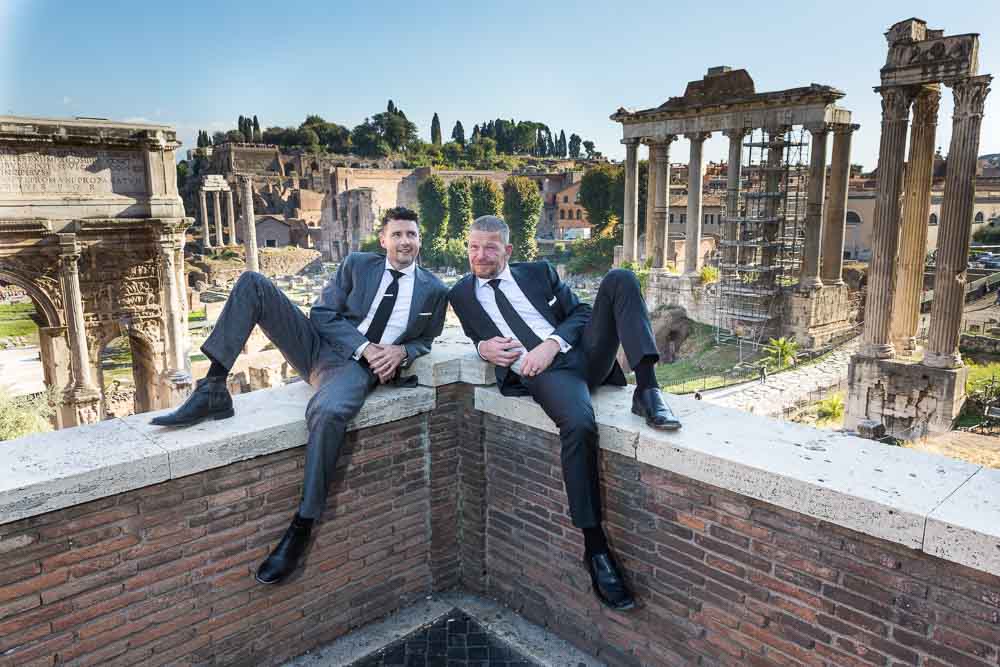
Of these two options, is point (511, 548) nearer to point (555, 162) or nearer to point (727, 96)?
point (727, 96)

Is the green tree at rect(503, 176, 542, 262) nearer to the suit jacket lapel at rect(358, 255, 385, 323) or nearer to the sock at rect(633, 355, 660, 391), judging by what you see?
the suit jacket lapel at rect(358, 255, 385, 323)

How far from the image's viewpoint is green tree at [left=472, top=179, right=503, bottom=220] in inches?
2196

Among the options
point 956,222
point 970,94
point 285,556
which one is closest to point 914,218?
point 956,222

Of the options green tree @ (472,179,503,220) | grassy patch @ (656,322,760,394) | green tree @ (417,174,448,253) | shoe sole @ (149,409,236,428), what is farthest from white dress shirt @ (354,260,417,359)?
green tree @ (417,174,448,253)

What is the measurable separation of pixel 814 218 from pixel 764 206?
2.23m

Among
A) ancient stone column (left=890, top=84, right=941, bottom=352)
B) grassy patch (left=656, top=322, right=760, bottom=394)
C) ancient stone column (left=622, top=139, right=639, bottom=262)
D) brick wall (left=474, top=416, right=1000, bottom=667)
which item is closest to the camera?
brick wall (left=474, top=416, right=1000, bottom=667)

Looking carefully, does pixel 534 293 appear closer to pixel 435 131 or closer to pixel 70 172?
pixel 70 172

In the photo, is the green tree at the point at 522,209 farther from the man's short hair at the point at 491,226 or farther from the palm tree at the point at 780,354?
the man's short hair at the point at 491,226

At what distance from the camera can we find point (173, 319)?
45.1 feet

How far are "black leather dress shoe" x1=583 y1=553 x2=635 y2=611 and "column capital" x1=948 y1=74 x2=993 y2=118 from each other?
56.8 ft

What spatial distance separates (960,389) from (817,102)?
11226 mm

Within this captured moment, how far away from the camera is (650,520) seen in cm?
299

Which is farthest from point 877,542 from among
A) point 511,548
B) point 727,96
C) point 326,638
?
point 727,96

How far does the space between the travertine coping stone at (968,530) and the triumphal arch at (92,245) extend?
12927 mm
